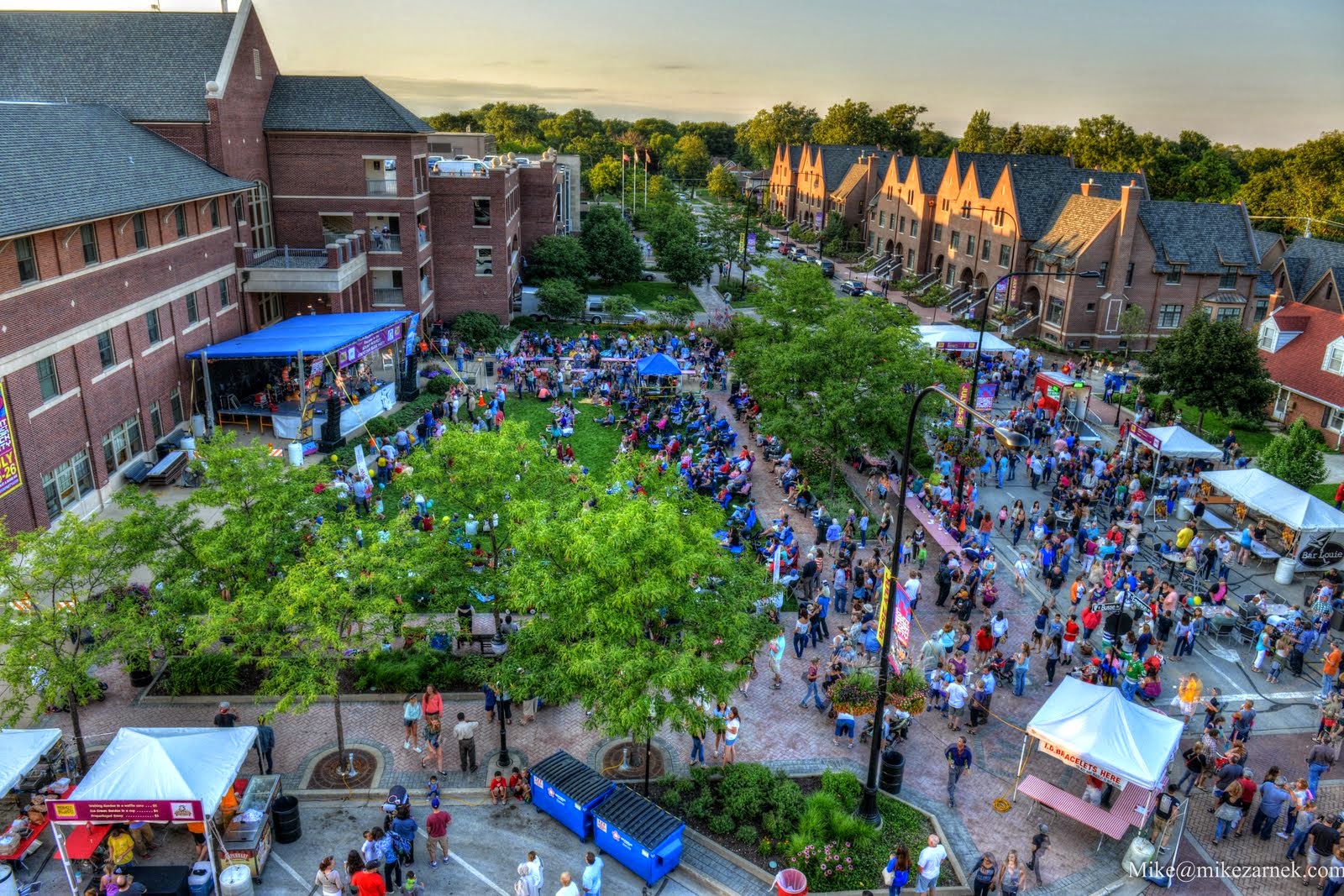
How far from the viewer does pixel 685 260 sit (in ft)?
228

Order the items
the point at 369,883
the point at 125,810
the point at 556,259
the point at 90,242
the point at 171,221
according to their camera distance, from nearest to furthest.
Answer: the point at 369,883 → the point at 125,810 → the point at 90,242 → the point at 171,221 → the point at 556,259

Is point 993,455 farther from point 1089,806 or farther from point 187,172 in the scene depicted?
point 187,172

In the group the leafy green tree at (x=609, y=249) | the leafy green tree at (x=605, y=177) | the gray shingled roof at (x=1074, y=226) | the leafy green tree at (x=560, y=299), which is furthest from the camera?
the leafy green tree at (x=605, y=177)

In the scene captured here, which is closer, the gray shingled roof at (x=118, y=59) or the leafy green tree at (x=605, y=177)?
the gray shingled roof at (x=118, y=59)

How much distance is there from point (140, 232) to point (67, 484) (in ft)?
31.4

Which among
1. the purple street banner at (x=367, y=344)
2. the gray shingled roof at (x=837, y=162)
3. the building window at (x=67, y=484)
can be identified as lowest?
the building window at (x=67, y=484)

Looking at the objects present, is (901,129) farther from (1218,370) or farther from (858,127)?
(1218,370)

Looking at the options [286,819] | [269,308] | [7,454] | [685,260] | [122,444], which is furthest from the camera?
[685,260]

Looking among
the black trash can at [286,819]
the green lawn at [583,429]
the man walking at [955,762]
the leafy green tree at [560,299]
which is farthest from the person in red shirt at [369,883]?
the leafy green tree at [560,299]

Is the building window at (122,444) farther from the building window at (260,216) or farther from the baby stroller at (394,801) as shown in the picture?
the baby stroller at (394,801)

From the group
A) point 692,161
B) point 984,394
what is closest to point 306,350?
point 984,394

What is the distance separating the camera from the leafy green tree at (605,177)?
120 m

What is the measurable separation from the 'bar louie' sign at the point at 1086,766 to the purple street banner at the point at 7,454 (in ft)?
86.2

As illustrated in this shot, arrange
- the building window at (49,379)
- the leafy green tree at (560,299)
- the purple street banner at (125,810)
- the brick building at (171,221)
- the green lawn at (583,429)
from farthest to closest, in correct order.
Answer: the leafy green tree at (560,299) < the green lawn at (583,429) < the brick building at (171,221) < the building window at (49,379) < the purple street banner at (125,810)
